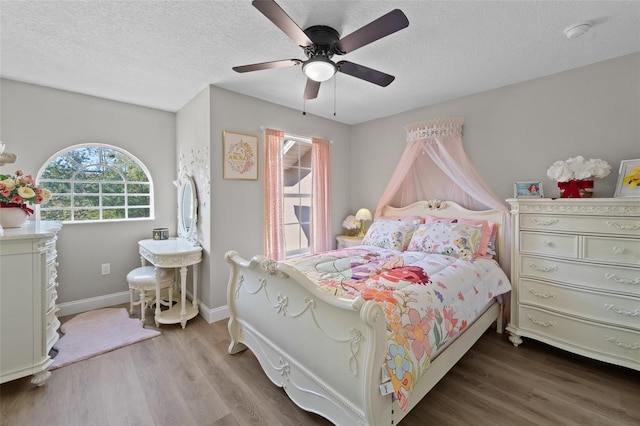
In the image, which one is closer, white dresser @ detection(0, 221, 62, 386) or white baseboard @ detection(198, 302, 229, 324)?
white dresser @ detection(0, 221, 62, 386)

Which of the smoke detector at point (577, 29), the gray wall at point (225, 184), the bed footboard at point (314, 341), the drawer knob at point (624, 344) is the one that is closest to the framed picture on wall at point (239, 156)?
the gray wall at point (225, 184)

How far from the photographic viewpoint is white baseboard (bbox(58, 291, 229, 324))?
3.02 metres

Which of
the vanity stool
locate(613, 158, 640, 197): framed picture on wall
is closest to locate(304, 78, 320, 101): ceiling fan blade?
the vanity stool

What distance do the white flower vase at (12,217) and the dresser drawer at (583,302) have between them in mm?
4393

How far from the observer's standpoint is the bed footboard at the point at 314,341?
128 cm

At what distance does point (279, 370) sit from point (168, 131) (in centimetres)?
360

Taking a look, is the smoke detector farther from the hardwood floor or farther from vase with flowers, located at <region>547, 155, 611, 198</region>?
the hardwood floor

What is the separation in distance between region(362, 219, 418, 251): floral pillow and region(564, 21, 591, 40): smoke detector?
6.89 feet

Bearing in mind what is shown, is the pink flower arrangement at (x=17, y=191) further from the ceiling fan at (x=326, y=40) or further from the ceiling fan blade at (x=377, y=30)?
the ceiling fan blade at (x=377, y=30)

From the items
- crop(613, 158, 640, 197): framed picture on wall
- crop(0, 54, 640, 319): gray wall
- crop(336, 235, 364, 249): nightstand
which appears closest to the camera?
crop(613, 158, 640, 197): framed picture on wall

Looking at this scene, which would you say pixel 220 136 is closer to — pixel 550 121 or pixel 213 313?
pixel 213 313

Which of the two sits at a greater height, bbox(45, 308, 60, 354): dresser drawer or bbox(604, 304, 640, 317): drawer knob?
bbox(604, 304, 640, 317): drawer knob

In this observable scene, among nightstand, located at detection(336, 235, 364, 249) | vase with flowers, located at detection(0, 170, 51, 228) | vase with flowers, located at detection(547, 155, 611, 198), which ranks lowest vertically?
nightstand, located at detection(336, 235, 364, 249)

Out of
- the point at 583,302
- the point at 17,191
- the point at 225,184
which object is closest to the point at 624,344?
the point at 583,302
